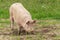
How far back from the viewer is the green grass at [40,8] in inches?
548

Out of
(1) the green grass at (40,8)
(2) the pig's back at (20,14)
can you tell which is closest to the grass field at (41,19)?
(1) the green grass at (40,8)

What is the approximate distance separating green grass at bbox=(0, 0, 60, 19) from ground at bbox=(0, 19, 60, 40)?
42.7 inches

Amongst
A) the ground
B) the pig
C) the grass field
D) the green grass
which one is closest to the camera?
the pig

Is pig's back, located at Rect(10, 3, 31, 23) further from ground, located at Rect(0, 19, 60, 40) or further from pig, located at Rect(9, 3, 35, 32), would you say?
ground, located at Rect(0, 19, 60, 40)

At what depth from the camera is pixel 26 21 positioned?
32.4 ft

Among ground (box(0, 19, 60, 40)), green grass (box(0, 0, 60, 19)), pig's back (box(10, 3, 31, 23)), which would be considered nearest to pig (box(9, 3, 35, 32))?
pig's back (box(10, 3, 31, 23))

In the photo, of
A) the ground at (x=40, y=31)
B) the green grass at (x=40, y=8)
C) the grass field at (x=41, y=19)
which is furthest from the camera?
the green grass at (x=40, y=8)

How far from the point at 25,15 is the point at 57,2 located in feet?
21.0

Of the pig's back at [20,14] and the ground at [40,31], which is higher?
the pig's back at [20,14]

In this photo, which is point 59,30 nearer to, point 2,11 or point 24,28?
point 24,28

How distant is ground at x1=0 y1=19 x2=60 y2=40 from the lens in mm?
10055

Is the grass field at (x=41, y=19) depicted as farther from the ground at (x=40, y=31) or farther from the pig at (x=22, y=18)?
the pig at (x=22, y=18)

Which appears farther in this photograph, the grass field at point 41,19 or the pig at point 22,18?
the grass field at point 41,19

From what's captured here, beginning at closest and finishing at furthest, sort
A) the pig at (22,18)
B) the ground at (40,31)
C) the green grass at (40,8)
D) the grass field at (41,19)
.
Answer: the pig at (22,18) < the ground at (40,31) < the grass field at (41,19) < the green grass at (40,8)
